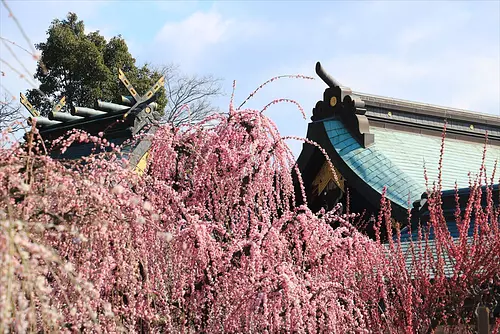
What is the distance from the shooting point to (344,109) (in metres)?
13.5

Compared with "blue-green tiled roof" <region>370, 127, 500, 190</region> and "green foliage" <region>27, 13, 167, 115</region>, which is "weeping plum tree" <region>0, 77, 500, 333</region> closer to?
"blue-green tiled roof" <region>370, 127, 500, 190</region>

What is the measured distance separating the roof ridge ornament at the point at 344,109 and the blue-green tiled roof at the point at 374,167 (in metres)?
0.11

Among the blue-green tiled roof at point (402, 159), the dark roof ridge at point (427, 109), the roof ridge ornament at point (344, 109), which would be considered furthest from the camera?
the dark roof ridge at point (427, 109)

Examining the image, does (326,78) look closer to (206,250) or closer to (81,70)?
(206,250)

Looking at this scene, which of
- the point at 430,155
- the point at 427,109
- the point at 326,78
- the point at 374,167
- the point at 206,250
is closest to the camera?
the point at 206,250

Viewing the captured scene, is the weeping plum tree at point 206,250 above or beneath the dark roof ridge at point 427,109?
beneath

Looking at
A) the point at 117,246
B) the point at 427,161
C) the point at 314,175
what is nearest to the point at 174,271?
the point at 117,246

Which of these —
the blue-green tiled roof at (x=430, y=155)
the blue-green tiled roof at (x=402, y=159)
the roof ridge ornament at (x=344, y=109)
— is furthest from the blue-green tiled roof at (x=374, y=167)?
the blue-green tiled roof at (x=430, y=155)

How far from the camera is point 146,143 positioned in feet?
54.9

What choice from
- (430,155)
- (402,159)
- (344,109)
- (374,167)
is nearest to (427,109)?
(430,155)

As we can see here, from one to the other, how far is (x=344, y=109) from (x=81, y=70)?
20.2 m

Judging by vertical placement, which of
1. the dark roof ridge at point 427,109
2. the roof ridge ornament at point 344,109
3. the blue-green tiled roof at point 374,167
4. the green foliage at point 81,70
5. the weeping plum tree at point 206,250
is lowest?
the weeping plum tree at point 206,250

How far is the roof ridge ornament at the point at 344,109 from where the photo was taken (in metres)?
13.3

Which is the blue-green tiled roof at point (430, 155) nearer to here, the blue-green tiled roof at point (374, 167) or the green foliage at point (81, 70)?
the blue-green tiled roof at point (374, 167)
